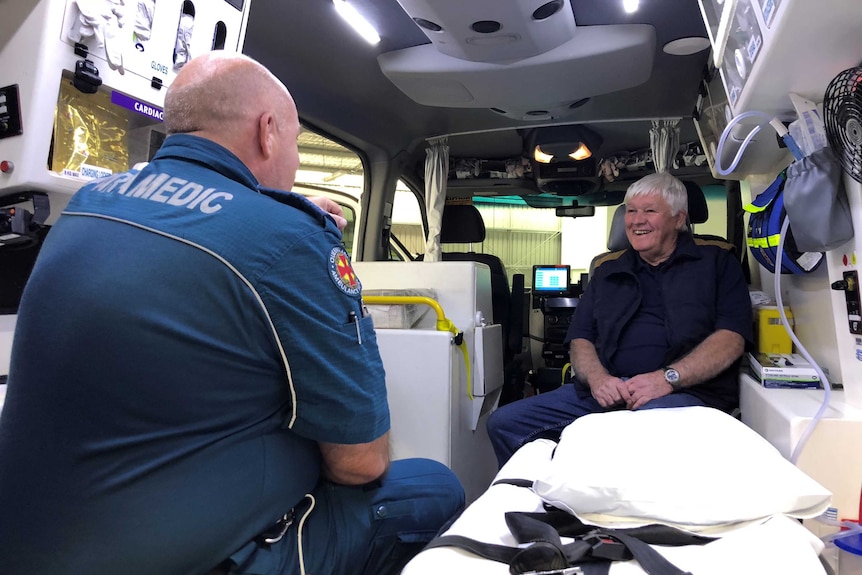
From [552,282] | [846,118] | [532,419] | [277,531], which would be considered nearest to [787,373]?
[846,118]

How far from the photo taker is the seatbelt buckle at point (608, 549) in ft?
2.91

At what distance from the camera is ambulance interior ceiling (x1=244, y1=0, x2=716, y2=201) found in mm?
2920

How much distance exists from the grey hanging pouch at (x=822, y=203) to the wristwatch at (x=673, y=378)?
2.72ft

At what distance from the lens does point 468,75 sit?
10.7 feet

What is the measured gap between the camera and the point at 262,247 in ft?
3.45

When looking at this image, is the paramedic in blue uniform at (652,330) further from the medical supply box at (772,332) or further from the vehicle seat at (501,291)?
the vehicle seat at (501,291)

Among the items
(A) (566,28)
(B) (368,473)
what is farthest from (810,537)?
(A) (566,28)

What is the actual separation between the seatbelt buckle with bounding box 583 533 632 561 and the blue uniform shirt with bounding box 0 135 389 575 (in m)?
0.50

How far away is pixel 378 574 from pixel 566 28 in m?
2.68

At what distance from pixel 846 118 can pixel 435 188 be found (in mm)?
3580

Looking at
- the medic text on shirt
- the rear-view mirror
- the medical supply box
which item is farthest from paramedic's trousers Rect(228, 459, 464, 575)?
the rear-view mirror

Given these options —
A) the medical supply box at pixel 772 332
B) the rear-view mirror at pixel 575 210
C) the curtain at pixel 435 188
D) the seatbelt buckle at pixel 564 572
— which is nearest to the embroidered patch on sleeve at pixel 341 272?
the seatbelt buckle at pixel 564 572

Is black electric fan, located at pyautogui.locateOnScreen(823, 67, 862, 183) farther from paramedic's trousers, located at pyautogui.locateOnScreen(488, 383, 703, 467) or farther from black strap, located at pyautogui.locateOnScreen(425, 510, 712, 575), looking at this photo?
paramedic's trousers, located at pyautogui.locateOnScreen(488, 383, 703, 467)

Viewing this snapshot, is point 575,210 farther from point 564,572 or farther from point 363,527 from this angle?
point 564,572
